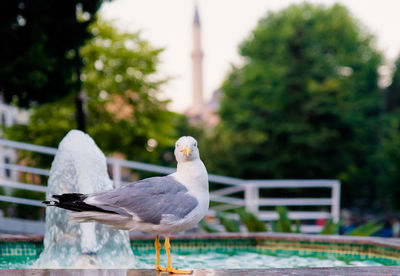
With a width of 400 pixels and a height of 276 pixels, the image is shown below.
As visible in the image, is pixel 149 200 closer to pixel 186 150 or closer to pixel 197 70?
pixel 186 150

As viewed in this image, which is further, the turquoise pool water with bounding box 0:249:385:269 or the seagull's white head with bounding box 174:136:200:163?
the turquoise pool water with bounding box 0:249:385:269

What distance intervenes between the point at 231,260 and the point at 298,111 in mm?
20252

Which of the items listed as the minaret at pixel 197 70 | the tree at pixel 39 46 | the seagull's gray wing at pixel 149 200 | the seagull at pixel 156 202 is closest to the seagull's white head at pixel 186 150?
the seagull at pixel 156 202

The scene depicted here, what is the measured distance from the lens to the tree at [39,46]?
30.0 ft

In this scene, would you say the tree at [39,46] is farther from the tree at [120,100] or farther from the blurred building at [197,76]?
the blurred building at [197,76]

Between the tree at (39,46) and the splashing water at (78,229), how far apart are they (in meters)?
4.57

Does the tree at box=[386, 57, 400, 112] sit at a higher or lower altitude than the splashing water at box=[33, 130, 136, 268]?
higher

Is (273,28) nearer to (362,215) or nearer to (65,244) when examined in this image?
(362,215)

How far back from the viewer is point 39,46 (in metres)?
9.23

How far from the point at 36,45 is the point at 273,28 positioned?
2194 cm

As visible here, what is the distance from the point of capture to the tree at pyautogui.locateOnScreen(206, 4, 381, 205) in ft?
79.0

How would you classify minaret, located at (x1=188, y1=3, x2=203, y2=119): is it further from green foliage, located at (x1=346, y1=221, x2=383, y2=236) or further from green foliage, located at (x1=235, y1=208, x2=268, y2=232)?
green foliage, located at (x1=346, y1=221, x2=383, y2=236)

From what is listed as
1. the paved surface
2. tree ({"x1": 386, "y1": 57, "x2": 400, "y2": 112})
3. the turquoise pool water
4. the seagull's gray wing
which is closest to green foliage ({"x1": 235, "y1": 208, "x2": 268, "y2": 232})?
the turquoise pool water

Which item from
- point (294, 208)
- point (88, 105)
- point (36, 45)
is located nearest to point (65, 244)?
point (36, 45)
